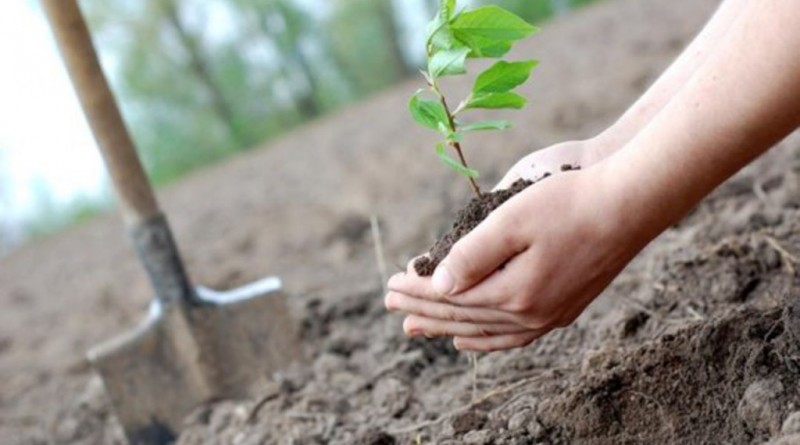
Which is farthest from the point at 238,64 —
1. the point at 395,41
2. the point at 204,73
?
the point at 395,41

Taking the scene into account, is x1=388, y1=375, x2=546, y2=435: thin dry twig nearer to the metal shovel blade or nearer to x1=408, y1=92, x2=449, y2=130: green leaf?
x1=408, y1=92, x2=449, y2=130: green leaf

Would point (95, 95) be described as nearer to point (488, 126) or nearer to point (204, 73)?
point (488, 126)

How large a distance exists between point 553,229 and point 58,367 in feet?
7.22

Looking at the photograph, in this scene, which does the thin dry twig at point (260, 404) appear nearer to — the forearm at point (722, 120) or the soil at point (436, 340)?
the soil at point (436, 340)

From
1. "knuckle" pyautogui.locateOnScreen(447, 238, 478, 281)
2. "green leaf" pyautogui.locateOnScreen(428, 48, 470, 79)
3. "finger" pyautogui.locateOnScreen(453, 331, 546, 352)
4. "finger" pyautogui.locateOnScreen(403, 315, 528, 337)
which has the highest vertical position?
"green leaf" pyautogui.locateOnScreen(428, 48, 470, 79)

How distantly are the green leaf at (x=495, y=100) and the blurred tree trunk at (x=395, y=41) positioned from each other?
7.36 metres

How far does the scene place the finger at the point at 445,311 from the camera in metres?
1.16

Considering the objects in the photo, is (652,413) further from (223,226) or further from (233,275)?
(223,226)

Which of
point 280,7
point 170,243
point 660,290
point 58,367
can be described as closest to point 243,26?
point 280,7

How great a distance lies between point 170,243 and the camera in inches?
91.7

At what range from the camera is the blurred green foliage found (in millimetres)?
7297

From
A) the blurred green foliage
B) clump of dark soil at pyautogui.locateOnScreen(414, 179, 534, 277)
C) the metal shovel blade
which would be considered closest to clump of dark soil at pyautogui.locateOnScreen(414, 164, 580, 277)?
clump of dark soil at pyautogui.locateOnScreen(414, 179, 534, 277)

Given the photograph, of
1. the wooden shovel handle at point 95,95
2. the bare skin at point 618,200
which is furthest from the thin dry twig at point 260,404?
the bare skin at point 618,200

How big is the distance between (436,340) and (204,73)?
6140 mm
